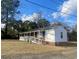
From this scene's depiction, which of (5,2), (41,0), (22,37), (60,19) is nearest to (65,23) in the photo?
(60,19)

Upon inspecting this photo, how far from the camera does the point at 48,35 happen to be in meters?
1.91

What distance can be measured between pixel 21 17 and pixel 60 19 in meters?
0.37

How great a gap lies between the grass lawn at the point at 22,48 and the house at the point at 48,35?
45mm

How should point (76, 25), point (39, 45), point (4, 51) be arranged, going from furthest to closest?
1. point (76, 25)
2. point (39, 45)
3. point (4, 51)

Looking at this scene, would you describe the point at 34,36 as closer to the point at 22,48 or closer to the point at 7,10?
the point at 22,48

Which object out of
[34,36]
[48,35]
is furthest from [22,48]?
[48,35]

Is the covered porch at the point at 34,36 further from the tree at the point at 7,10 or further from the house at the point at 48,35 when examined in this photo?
the tree at the point at 7,10

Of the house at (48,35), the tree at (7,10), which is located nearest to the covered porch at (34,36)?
the house at (48,35)

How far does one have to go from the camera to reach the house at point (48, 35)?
1879mm

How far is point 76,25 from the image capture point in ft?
6.62

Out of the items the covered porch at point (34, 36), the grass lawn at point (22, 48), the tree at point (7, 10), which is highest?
the tree at point (7, 10)

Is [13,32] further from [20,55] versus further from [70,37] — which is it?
[70,37]

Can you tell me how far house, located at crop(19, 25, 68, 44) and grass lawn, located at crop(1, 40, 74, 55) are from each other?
0.04m

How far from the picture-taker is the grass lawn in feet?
5.82
